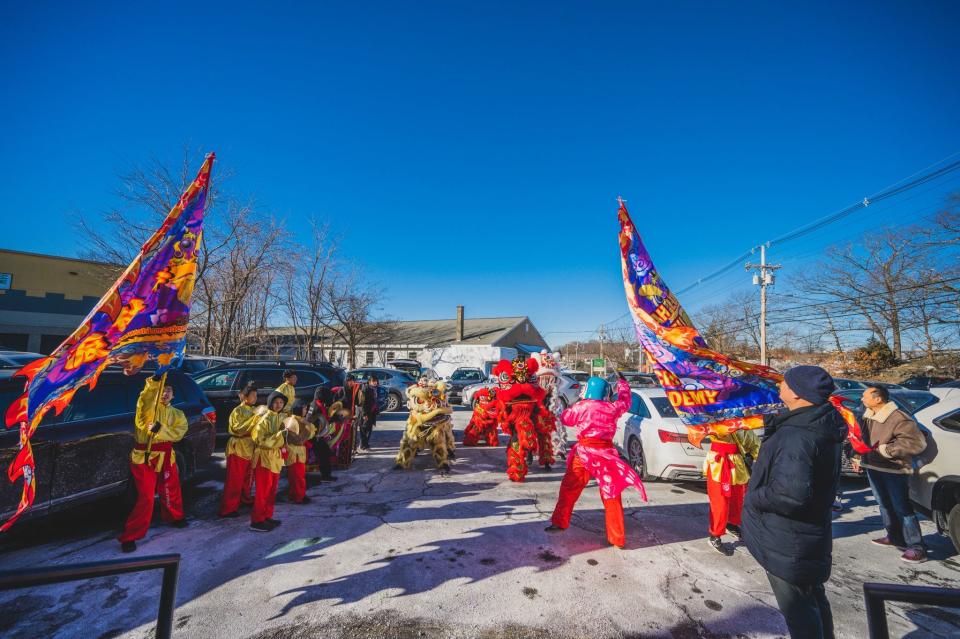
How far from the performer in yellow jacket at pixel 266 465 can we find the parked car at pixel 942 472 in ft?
23.2

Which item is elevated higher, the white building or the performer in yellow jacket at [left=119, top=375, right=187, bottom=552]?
the white building

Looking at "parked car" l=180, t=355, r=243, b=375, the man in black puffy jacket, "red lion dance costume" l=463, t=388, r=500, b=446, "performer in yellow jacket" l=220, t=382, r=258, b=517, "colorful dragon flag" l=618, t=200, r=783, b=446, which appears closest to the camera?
the man in black puffy jacket

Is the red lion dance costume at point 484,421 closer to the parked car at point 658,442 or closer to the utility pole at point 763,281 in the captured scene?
the parked car at point 658,442

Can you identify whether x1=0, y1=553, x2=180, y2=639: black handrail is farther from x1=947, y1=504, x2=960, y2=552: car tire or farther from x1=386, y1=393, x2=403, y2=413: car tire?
x1=386, y1=393, x2=403, y2=413: car tire

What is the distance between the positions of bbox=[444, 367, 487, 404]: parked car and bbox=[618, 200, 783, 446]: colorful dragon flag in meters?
13.2

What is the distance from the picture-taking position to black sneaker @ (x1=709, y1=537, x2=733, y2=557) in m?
4.15

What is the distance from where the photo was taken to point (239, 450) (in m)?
4.79

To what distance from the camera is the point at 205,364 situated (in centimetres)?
1259

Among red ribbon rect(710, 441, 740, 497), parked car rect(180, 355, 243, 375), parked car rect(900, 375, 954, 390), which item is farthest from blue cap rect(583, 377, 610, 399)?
parked car rect(900, 375, 954, 390)

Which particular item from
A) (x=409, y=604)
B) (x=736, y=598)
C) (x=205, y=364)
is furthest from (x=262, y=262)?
(x=736, y=598)

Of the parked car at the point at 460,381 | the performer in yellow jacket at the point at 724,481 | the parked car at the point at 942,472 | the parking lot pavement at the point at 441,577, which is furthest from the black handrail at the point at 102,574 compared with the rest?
the parked car at the point at 460,381

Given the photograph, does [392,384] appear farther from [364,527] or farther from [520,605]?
[520,605]

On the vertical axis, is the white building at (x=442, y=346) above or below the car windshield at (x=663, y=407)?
above

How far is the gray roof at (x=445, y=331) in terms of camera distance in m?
35.8
